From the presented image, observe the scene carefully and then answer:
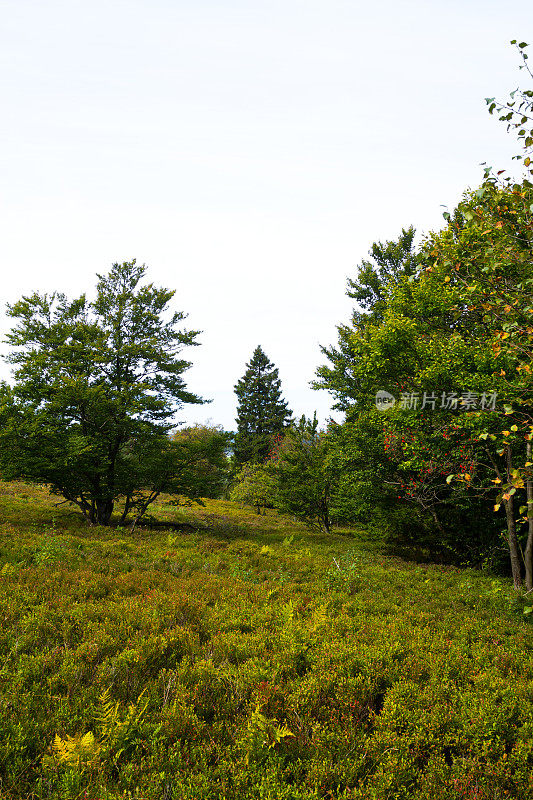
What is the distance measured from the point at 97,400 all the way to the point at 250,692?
12.4 m

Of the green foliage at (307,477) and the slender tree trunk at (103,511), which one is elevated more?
the green foliage at (307,477)

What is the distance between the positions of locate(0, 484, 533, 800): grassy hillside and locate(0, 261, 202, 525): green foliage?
270 inches

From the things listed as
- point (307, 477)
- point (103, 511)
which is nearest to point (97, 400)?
point (103, 511)

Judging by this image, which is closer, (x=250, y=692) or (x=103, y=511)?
(x=250, y=692)

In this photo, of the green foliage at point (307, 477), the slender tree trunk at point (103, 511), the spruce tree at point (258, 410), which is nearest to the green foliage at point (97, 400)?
the slender tree trunk at point (103, 511)

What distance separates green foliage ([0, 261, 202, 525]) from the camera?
1379 centimetres

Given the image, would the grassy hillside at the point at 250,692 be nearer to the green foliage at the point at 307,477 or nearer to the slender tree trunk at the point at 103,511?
the slender tree trunk at the point at 103,511

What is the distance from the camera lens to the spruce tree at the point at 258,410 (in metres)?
49.9

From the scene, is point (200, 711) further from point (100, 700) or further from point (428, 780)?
point (428, 780)

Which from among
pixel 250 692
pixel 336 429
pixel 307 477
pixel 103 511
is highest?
pixel 336 429

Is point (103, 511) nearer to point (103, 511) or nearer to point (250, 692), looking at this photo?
point (103, 511)

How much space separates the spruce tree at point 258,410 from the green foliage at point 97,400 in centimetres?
3285

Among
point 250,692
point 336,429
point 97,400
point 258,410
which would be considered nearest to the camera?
point 250,692

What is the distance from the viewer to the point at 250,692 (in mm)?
4250
